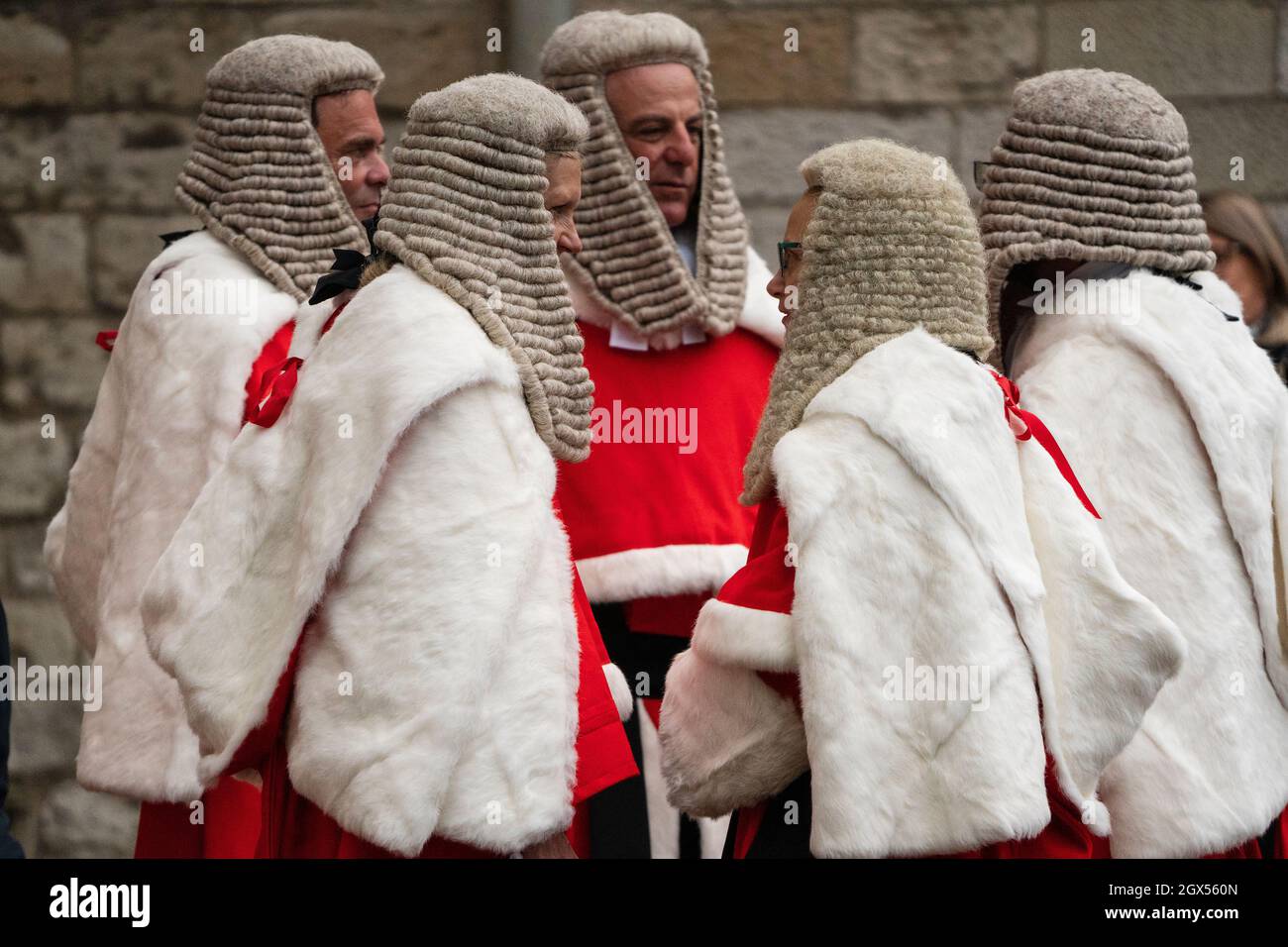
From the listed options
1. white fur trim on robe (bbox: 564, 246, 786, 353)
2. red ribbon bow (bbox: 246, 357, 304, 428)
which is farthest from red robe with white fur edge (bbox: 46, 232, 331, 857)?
red ribbon bow (bbox: 246, 357, 304, 428)

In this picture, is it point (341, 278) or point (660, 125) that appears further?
point (660, 125)

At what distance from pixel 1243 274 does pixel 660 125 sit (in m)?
1.82

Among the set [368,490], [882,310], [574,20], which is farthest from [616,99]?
[368,490]

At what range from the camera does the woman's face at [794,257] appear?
126 inches

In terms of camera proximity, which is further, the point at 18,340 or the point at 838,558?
the point at 18,340

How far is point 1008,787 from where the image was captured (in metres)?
2.78

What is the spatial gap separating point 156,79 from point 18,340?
92 cm

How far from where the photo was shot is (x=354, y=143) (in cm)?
436

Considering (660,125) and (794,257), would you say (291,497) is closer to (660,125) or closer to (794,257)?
(794,257)

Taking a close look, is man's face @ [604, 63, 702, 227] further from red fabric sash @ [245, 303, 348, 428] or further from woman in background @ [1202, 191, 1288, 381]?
woman in background @ [1202, 191, 1288, 381]

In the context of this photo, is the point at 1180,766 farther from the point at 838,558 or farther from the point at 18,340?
the point at 18,340

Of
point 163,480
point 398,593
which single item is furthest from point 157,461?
point 398,593

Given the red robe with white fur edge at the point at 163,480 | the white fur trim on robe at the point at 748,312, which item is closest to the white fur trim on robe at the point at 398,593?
the red robe with white fur edge at the point at 163,480

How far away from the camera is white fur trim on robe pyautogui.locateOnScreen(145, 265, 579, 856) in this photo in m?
2.76
